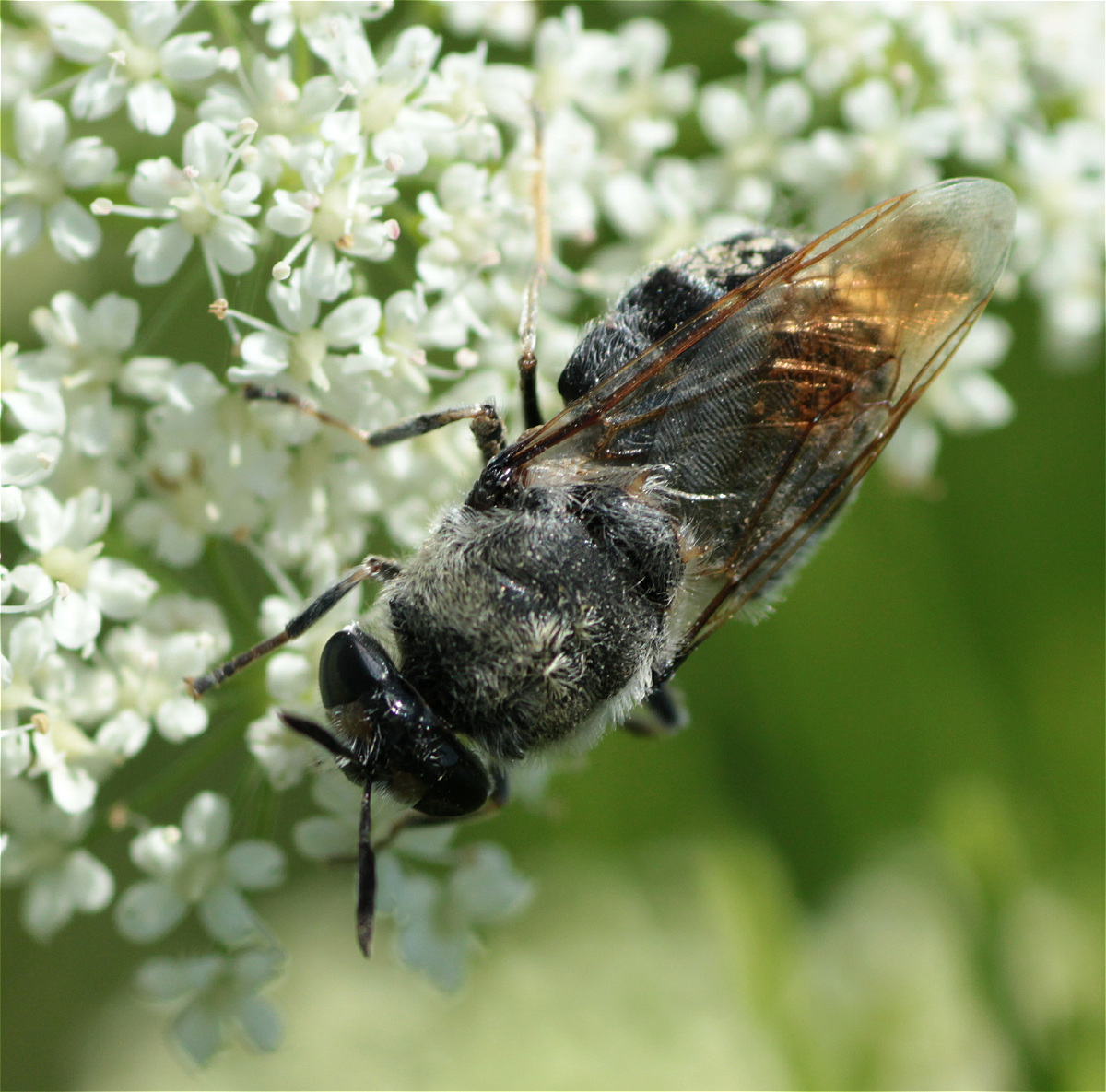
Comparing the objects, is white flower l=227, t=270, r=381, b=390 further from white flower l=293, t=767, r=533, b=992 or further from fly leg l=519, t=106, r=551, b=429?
white flower l=293, t=767, r=533, b=992

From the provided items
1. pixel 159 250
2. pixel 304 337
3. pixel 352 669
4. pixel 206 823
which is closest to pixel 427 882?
pixel 206 823

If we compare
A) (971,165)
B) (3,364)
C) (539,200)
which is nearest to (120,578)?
(3,364)

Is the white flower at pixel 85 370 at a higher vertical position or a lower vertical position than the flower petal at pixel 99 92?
lower

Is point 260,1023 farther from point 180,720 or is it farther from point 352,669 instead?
point 352,669

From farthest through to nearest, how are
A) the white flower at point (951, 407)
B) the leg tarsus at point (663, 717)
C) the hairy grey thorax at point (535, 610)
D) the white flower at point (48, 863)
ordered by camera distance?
the white flower at point (951, 407) → the leg tarsus at point (663, 717) → the white flower at point (48, 863) → the hairy grey thorax at point (535, 610)

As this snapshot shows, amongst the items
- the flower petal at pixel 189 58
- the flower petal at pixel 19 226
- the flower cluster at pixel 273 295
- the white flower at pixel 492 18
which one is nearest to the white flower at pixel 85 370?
the flower cluster at pixel 273 295

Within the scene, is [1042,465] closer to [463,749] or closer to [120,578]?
[463,749]

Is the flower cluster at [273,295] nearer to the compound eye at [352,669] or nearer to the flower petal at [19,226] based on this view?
the flower petal at [19,226]

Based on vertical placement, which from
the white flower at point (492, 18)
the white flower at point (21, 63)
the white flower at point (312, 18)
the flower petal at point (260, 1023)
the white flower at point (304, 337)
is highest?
the white flower at point (312, 18)

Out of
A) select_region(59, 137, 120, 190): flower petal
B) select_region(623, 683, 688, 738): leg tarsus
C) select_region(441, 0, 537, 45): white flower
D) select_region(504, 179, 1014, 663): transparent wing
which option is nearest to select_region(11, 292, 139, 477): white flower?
select_region(59, 137, 120, 190): flower petal
